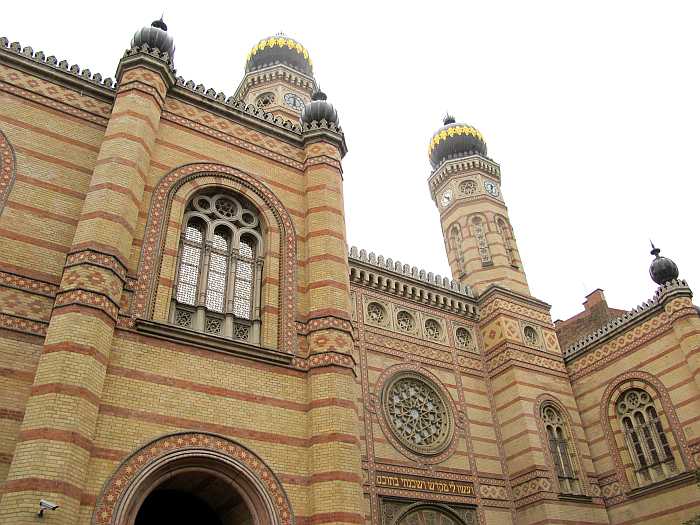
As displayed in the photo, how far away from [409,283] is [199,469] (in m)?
10.5

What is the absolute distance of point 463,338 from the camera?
17.8 m

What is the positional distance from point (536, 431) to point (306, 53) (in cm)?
1869

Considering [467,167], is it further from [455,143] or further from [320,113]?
[320,113]

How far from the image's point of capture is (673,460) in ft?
49.4

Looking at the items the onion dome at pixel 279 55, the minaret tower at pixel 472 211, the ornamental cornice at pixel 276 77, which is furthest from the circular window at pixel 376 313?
the onion dome at pixel 279 55

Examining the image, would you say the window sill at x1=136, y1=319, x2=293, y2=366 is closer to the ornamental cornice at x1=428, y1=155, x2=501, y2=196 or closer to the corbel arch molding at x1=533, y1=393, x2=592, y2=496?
the corbel arch molding at x1=533, y1=393, x2=592, y2=496

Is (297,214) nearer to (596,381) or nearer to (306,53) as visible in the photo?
(596,381)

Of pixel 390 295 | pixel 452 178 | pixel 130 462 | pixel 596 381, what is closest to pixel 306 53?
pixel 452 178

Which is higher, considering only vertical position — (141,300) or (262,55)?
(262,55)

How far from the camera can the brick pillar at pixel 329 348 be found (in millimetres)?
8344

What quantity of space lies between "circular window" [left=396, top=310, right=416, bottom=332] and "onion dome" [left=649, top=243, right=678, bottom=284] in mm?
7341

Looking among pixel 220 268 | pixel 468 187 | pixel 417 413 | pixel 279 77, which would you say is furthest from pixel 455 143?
pixel 220 268

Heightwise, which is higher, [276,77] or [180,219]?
[276,77]

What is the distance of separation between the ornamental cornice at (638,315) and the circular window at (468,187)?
714 centimetres
